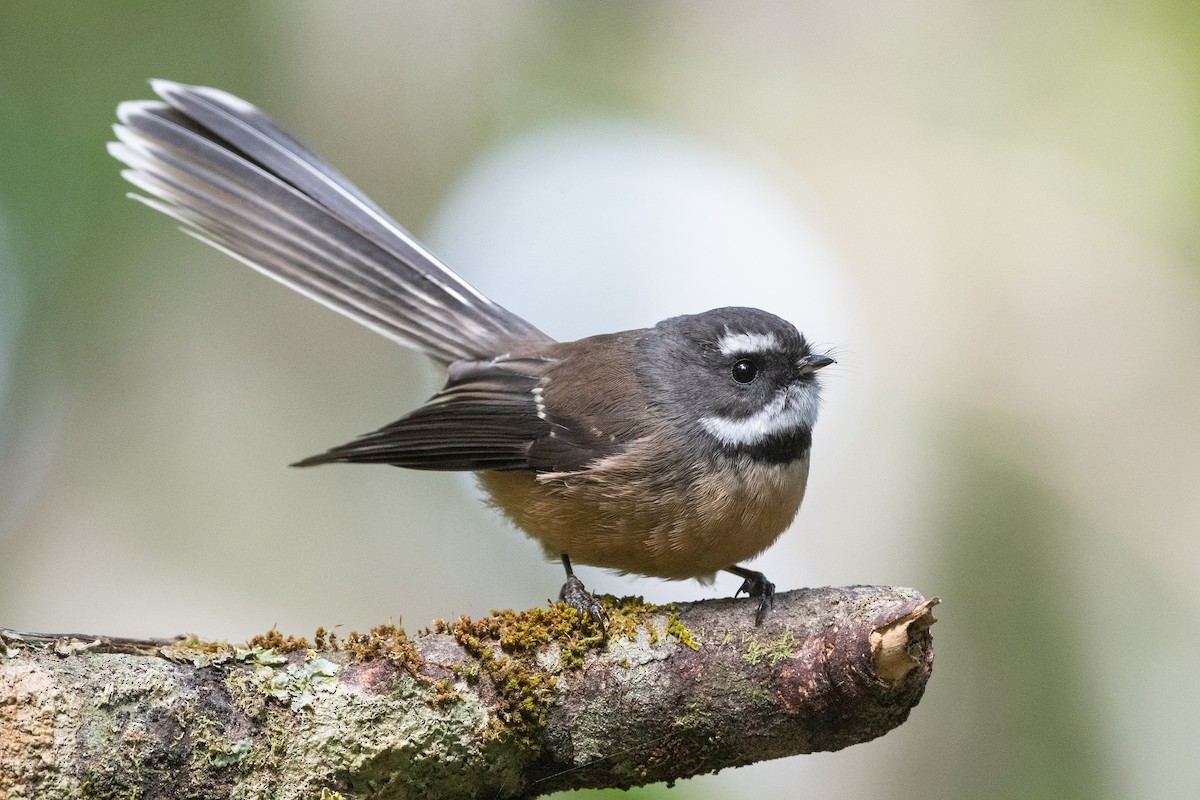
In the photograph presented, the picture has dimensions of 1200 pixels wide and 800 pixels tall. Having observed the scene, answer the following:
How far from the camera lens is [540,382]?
164 inches

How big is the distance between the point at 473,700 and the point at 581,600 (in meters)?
0.53

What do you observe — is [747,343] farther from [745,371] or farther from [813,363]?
[813,363]

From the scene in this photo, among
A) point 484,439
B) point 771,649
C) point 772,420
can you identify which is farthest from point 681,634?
point 484,439

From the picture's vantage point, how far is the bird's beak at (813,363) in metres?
3.70

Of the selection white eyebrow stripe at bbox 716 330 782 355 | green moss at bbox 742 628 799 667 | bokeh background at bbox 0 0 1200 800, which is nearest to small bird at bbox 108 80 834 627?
white eyebrow stripe at bbox 716 330 782 355

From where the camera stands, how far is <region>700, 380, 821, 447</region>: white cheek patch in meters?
3.56

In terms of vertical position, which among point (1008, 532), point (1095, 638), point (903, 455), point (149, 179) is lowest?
point (1095, 638)

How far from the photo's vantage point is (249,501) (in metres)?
7.31

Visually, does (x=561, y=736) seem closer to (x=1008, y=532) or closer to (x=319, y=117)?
(x=1008, y=532)

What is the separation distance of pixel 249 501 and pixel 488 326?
360cm

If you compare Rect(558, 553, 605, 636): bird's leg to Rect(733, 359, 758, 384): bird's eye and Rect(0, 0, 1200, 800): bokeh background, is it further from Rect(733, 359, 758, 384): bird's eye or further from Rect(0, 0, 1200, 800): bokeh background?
Rect(0, 0, 1200, 800): bokeh background

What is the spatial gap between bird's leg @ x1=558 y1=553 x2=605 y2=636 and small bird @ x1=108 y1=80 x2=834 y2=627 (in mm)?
10

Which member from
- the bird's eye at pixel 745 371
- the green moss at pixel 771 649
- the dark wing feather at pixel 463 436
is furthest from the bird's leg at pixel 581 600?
the bird's eye at pixel 745 371

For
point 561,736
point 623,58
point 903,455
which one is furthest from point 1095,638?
point 623,58
